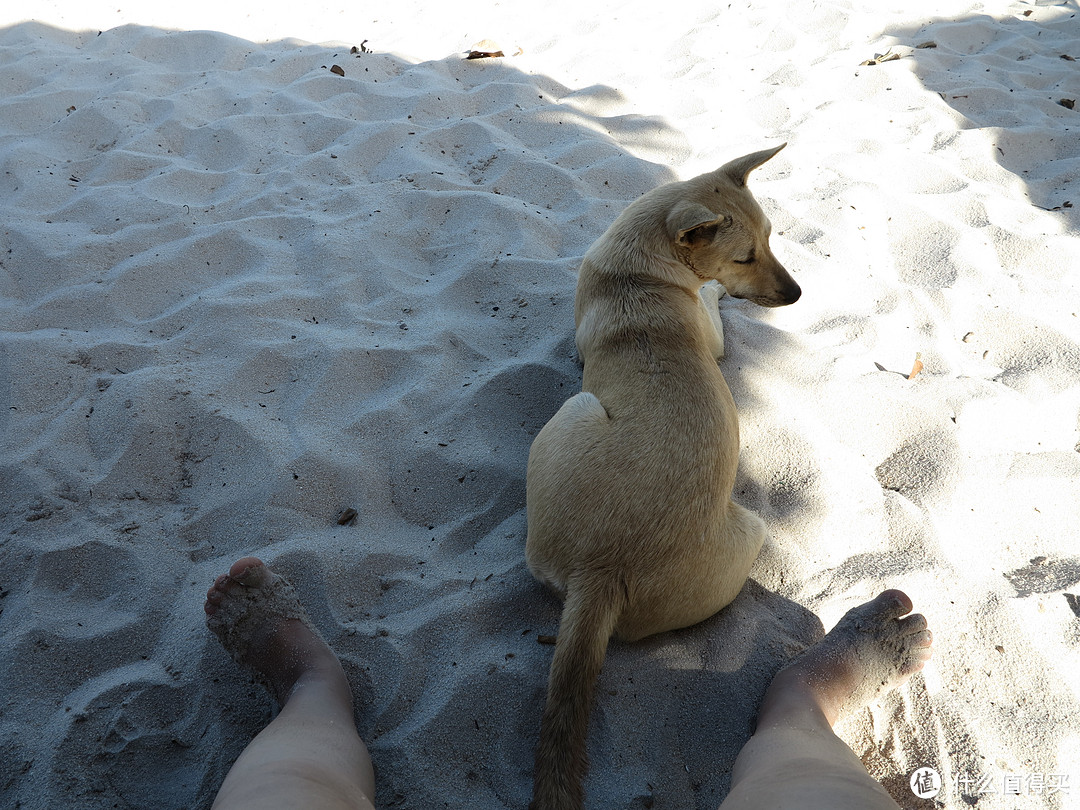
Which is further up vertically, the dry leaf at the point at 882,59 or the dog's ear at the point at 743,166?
the dog's ear at the point at 743,166

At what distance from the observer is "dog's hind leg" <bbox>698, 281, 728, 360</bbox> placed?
9.05 ft

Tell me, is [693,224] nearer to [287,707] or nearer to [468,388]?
[468,388]

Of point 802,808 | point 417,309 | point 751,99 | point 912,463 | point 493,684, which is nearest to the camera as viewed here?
point 802,808

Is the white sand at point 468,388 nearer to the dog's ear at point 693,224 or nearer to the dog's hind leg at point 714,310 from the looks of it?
the dog's hind leg at point 714,310

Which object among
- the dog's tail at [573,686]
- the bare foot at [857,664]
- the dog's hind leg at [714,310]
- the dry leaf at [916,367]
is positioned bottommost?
the bare foot at [857,664]

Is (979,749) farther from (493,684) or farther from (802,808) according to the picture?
(493,684)

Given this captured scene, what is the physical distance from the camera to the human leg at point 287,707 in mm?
1490

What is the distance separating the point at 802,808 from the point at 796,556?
1043 millimetres

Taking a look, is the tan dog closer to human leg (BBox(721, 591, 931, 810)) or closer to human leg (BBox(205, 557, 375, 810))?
human leg (BBox(721, 591, 931, 810))

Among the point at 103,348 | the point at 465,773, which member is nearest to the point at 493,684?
the point at 465,773

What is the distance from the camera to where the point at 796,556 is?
2.36 m

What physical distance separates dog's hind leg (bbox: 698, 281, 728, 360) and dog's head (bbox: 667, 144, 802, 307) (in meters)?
0.12

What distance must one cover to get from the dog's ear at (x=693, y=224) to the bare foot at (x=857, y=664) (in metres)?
1.41
